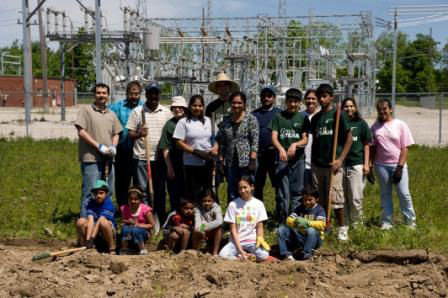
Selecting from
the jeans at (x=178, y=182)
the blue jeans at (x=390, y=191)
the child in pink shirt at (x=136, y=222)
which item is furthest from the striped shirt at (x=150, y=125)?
the blue jeans at (x=390, y=191)

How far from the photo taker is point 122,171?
8.97m

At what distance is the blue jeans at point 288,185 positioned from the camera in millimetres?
8258

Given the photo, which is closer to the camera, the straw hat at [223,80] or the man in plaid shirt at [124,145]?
the straw hat at [223,80]

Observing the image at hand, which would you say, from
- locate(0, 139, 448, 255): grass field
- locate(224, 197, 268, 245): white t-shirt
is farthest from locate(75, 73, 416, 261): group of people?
locate(0, 139, 448, 255): grass field

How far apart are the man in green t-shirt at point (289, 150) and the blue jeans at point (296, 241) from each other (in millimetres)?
806

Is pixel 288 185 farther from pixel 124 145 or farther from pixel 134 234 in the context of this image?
→ pixel 124 145

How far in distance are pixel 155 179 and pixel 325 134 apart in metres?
2.40

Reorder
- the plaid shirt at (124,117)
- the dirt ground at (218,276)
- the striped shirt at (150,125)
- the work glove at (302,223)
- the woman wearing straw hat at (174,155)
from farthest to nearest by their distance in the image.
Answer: the plaid shirt at (124,117) → the striped shirt at (150,125) → the woman wearing straw hat at (174,155) → the work glove at (302,223) → the dirt ground at (218,276)

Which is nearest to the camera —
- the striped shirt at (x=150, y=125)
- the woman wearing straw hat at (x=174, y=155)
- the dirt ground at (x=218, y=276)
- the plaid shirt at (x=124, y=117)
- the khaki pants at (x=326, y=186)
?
the dirt ground at (x=218, y=276)

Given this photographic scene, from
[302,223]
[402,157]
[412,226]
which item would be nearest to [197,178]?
[302,223]

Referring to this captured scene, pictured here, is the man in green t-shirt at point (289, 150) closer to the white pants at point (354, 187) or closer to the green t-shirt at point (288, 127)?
the green t-shirt at point (288, 127)

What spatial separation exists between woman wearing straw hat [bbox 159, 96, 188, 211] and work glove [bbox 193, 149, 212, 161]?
0.35 meters

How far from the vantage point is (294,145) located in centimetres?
799

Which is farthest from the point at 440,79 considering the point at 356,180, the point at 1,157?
the point at 356,180
